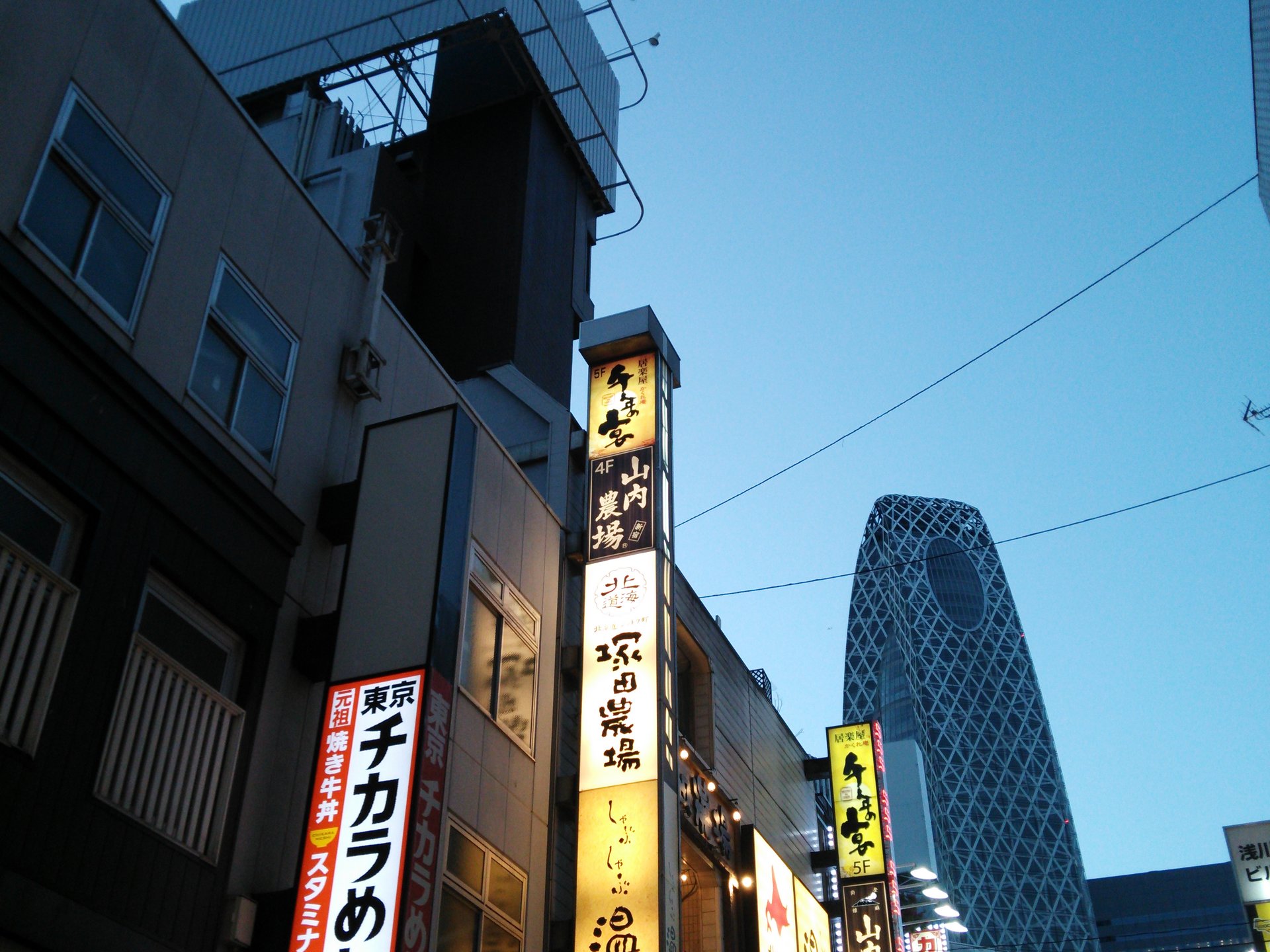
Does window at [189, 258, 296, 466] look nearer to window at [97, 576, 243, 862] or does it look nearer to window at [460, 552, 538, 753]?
window at [97, 576, 243, 862]

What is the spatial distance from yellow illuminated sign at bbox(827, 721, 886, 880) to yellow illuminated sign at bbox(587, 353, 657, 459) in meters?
10.7

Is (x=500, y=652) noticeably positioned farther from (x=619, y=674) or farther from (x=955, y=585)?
(x=955, y=585)

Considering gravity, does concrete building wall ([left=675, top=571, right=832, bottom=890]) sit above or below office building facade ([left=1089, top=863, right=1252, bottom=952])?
below

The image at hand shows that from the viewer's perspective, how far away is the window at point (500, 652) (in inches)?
540

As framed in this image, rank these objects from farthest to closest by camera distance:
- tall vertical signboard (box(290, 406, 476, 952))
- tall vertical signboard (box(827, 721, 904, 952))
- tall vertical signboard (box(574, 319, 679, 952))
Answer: tall vertical signboard (box(827, 721, 904, 952)) → tall vertical signboard (box(574, 319, 679, 952)) → tall vertical signboard (box(290, 406, 476, 952))

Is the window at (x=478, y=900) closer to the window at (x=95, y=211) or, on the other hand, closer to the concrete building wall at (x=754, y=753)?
the window at (x=95, y=211)

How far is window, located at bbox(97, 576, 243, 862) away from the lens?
8.66 metres

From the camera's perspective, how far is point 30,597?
793 centimetres

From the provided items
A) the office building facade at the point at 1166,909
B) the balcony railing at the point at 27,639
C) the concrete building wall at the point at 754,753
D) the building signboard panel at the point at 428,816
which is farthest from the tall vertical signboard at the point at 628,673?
the office building facade at the point at 1166,909

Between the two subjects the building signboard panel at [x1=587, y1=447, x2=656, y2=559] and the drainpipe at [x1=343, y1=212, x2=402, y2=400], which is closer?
the drainpipe at [x1=343, y1=212, x2=402, y2=400]

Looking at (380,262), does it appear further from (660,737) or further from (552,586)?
(660,737)

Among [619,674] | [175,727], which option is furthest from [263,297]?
[619,674]

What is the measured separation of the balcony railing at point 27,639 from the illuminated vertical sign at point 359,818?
2.23 metres

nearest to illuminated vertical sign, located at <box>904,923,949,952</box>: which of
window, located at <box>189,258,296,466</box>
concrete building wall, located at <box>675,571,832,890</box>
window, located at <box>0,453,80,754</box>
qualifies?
concrete building wall, located at <box>675,571,832,890</box>
